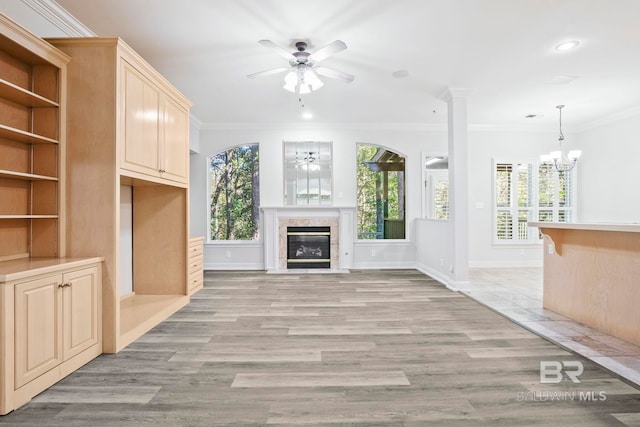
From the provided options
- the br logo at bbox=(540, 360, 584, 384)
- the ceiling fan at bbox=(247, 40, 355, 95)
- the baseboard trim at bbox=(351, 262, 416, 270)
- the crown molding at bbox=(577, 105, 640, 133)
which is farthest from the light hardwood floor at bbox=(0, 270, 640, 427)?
the crown molding at bbox=(577, 105, 640, 133)

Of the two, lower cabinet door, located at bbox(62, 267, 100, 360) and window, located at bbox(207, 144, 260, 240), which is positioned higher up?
window, located at bbox(207, 144, 260, 240)

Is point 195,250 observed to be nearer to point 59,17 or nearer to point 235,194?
point 235,194

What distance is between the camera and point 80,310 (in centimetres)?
224

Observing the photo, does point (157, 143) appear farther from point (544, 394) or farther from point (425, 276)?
point (425, 276)

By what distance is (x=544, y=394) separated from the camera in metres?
1.94

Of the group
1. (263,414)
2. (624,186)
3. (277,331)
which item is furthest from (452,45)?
(624,186)

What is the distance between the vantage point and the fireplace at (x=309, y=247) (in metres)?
6.20

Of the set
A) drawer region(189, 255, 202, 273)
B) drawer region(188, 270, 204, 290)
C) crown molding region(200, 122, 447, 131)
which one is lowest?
drawer region(188, 270, 204, 290)

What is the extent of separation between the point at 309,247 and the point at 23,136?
456cm

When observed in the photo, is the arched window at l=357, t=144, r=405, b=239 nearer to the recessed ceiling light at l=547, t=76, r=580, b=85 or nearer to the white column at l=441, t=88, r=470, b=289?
the white column at l=441, t=88, r=470, b=289

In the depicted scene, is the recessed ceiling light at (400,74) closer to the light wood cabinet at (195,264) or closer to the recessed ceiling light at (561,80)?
the recessed ceiling light at (561,80)

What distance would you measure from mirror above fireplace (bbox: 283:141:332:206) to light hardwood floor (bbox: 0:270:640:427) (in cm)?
309

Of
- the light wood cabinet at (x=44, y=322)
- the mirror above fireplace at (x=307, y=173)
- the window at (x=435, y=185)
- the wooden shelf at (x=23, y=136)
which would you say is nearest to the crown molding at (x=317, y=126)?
the mirror above fireplace at (x=307, y=173)

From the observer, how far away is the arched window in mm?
6406
